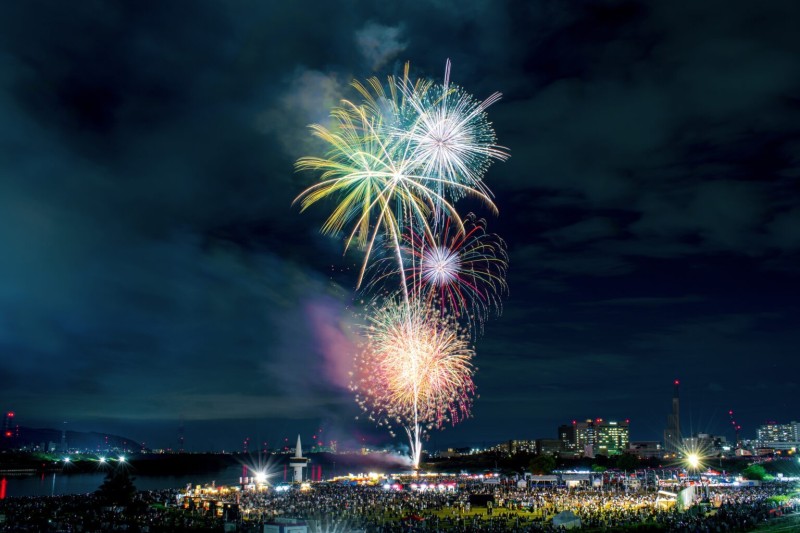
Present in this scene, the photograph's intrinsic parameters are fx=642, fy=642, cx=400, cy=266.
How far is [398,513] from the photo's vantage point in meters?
45.3

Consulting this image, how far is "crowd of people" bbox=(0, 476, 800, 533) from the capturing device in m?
35.1

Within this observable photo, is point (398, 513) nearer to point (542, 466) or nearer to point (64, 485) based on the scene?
point (542, 466)

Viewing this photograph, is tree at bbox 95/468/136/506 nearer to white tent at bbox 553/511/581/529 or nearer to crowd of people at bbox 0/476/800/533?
crowd of people at bbox 0/476/800/533

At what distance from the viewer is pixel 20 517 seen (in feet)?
133

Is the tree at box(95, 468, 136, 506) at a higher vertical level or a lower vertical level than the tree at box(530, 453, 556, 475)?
higher

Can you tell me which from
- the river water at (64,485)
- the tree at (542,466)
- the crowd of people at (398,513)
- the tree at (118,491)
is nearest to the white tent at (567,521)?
the crowd of people at (398,513)

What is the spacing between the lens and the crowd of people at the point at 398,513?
35.1 m

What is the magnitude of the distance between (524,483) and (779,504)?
30985 mm

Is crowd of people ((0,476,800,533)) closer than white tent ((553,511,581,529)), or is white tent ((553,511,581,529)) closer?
crowd of people ((0,476,800,533))

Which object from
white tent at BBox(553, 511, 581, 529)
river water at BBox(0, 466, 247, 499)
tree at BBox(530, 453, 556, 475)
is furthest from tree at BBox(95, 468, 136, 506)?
tree at BBox(530, 453, 556, 475)

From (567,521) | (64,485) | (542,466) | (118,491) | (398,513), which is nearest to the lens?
(567,521)

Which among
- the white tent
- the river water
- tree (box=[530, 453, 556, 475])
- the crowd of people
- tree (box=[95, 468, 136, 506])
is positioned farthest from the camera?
the river water

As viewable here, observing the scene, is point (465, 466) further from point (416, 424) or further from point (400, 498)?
point (416, 424)

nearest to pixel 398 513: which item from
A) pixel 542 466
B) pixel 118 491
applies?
pixel 118 491
